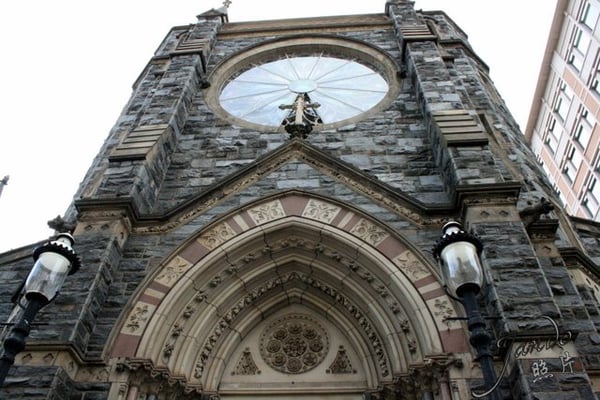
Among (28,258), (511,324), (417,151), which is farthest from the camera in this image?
(417,151)

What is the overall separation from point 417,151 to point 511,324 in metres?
4.42

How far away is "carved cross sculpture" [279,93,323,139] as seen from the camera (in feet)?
30.8

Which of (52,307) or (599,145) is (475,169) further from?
(599,145)

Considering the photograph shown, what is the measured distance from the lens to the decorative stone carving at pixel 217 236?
7.50 m

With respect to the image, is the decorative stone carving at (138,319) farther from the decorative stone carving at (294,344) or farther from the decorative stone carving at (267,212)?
the decorative stone carving at (267,212)

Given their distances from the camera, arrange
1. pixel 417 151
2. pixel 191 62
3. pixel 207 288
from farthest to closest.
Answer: pixel 191 62 → pixel 417 151 → pixel 207 288

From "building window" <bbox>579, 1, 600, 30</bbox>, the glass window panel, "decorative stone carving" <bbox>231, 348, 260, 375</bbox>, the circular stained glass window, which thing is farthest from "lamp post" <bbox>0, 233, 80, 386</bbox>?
"building window" <bbox>579, 1, 600, 30</bbox>

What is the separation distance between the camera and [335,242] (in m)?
7.41

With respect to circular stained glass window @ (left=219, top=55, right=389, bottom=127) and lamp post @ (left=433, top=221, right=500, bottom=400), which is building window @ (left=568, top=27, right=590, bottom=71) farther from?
lamp post @ (left=433, top=221, right=500, bottom=400)

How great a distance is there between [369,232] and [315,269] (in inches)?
36.9

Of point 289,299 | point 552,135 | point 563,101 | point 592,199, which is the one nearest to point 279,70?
point 289,299

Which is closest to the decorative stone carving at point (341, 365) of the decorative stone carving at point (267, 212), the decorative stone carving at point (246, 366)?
the decorative stone carving at point (246, 366)

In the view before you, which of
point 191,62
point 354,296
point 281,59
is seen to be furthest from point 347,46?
point 354,296

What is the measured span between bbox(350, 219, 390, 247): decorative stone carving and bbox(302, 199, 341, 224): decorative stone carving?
41cm
